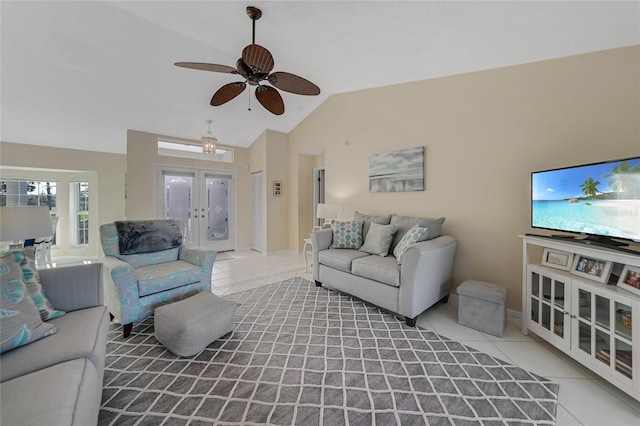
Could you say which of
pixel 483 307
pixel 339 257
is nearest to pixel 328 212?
pixel 339 257

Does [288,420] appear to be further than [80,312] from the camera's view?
No

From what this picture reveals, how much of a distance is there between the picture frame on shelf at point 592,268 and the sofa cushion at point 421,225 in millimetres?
1059

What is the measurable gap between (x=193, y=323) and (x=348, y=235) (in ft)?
6.47

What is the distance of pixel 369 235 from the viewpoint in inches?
117

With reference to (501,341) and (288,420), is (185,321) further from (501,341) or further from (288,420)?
(501,341)

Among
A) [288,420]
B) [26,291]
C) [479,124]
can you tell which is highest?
[479,124]

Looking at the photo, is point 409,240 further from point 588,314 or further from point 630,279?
point 630,279

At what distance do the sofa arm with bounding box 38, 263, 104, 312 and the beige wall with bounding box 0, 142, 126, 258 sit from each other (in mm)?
4598

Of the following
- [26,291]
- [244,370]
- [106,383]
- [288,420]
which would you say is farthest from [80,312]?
[288,420]

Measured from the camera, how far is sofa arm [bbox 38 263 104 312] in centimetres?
141

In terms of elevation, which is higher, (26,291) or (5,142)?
(5,142)

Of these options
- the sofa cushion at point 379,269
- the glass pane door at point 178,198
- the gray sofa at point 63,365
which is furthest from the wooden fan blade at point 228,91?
the glass pane door at point 178,198

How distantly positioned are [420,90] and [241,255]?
447 centimetres

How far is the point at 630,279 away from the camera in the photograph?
1356mm
